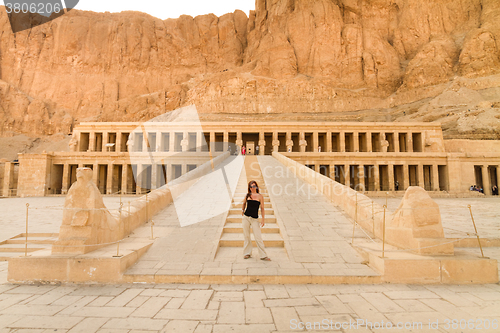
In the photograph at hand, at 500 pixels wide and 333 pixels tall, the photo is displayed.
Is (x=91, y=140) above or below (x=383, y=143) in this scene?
above

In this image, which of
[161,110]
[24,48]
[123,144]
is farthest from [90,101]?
[123,144]

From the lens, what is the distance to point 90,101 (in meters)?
49.1

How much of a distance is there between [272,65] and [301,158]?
102 feet

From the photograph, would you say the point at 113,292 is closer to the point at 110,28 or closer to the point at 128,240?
the point at 128,240

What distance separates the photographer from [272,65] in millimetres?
49688

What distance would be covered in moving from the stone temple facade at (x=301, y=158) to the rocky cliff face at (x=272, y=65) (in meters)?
14.0

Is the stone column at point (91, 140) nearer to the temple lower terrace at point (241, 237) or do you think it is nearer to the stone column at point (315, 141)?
the temple lower terrace at point (241, 237)

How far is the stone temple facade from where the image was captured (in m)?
23.8

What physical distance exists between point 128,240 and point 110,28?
208 feet

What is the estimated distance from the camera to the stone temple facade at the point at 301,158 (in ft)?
78.1

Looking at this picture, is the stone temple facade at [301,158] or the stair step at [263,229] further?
the stone temple facade at [301,158]

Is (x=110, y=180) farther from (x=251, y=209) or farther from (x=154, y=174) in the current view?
(x=251, y=209)

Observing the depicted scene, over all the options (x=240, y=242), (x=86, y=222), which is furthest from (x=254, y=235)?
(x=86, y=222)

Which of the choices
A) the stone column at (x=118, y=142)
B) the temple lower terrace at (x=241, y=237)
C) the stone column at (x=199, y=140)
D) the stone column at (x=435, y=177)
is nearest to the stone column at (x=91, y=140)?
the stone column at (x=118, y=142)
